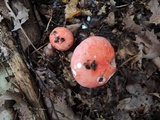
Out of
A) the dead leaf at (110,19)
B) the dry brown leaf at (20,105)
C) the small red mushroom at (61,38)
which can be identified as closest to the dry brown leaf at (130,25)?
the dead leaf at (110,19)

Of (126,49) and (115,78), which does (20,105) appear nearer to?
(115,78)

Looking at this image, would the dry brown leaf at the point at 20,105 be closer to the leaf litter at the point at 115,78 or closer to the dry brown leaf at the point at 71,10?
the leaf litter at the point at 115,78

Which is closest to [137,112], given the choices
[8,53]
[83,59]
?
[83,59]

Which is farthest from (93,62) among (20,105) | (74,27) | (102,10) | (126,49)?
(20,105)

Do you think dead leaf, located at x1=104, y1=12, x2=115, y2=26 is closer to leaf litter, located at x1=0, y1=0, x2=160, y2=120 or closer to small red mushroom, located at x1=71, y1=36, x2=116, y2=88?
leaf litter, located at x1=0, y1=0, x2=160, y2=120

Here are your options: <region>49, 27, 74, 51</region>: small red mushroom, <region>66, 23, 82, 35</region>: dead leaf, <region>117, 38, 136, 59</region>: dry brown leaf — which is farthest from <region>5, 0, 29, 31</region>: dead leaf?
<region>117, 38, 136, 59</region>: dry brown leaf

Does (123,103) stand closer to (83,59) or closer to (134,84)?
(134,84)

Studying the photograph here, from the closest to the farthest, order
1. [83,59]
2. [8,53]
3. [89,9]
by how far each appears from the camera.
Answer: [83,59] → [8,53] → [89,9]
